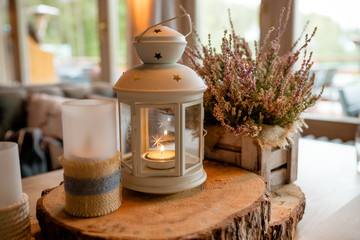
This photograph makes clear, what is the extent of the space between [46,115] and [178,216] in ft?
7.27

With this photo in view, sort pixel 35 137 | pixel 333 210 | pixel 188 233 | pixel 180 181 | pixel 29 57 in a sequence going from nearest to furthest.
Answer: pixel 188 233
pixel 180 181
pixel 333 210
pixel 35 137
pixel 29 57

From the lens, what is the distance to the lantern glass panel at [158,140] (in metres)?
0.84

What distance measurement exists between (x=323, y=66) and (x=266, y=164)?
13.6ft

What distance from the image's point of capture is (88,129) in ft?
2.28

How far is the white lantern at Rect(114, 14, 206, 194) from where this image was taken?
773 millimetres

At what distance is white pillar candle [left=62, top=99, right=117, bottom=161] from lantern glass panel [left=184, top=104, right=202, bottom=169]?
22 centimetres

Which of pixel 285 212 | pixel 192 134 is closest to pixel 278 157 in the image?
pixel 285 212

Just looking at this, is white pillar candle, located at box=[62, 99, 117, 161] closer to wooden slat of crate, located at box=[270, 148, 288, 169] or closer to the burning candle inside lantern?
the burning candle inside lantern

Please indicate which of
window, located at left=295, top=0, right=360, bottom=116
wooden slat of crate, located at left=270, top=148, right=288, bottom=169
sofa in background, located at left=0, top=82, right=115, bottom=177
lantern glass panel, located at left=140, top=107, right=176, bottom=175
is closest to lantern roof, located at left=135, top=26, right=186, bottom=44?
lantern glass panel, located at left=140, top=107, right=176, bottom=175

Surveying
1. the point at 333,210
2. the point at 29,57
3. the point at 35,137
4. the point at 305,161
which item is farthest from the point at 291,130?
the point at 29,57

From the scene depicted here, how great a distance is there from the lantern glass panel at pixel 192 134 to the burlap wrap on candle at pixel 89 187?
225 mm

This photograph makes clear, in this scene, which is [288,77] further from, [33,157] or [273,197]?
[33,157]

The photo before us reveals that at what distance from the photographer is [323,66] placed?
4.67 meters

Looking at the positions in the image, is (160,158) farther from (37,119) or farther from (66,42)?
(66,42)
